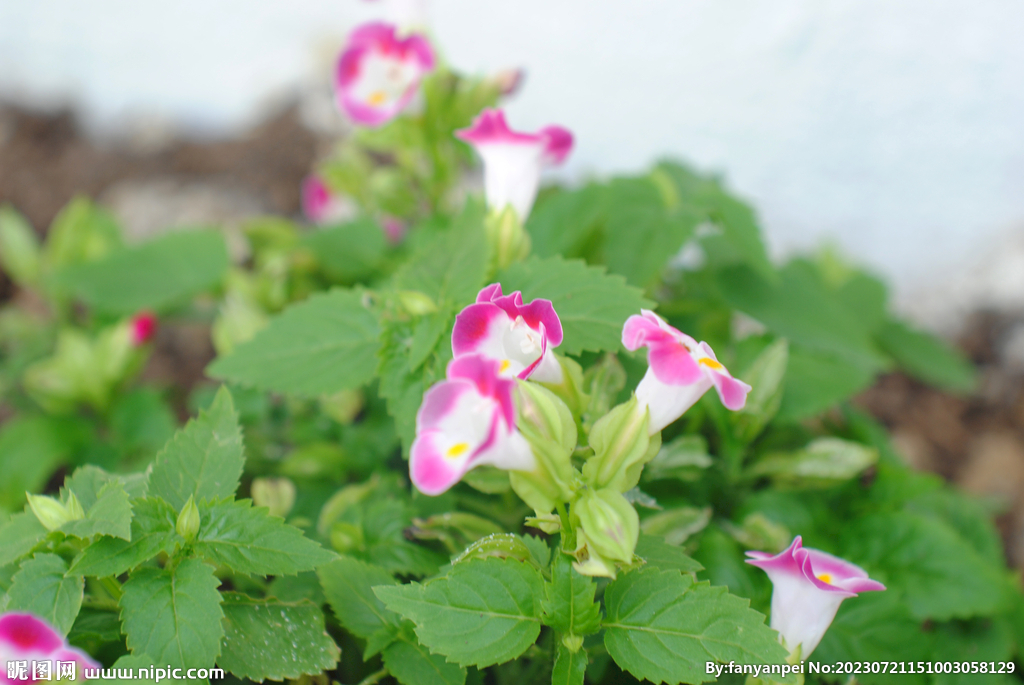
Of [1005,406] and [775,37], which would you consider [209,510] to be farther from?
[1005,406]

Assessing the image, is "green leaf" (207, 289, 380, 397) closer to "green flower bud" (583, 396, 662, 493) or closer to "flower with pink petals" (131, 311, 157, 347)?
"green flower bud" (583, 396, 662, 493)

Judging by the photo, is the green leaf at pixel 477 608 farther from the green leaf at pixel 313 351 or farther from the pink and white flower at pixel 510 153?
the pink and white flower at pixel 510 153

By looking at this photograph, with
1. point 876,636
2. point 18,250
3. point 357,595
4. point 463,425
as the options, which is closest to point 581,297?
point 463,425

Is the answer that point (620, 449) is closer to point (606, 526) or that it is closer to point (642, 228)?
point (606, 526)

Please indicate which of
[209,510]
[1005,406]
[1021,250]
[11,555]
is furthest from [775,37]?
[11,555]

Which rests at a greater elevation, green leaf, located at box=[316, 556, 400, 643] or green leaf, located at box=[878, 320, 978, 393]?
green leaf, located at box=[316, 556, 400, 643]

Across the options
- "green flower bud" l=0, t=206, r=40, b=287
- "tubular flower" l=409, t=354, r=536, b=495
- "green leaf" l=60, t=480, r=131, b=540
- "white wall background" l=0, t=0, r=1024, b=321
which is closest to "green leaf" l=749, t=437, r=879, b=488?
"tubular flower" l=409, t=354, r=536, b=495
